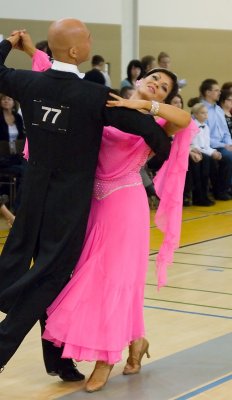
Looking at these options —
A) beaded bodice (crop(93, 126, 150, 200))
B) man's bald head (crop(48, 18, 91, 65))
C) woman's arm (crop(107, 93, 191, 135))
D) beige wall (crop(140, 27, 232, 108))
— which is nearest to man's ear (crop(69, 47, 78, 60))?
man's bald head (crop(48, 18, 91, 65))

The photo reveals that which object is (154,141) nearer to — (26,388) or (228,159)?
(26,388)

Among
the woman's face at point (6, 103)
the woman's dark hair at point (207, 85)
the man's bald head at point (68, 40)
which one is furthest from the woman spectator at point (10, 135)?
the man's bald head at point (68, 40)

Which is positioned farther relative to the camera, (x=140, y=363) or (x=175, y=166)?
(x=140, y=363)

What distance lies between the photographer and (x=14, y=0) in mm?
11938

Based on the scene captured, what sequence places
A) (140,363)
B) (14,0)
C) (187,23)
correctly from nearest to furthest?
(140,363) → (14,0) → (187,23)

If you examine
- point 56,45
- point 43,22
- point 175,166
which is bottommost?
point 175,166

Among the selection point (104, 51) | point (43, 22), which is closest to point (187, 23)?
point (104, 51)

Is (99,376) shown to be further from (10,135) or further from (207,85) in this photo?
(207,85)

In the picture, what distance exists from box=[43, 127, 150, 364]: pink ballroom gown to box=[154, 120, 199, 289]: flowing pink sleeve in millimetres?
129

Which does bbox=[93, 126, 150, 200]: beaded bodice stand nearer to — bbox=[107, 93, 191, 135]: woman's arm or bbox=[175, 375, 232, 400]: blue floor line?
bbox=[107, 93, 191, 135]: woman's arm

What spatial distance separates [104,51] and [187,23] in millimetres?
2075

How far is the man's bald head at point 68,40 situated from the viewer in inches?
158

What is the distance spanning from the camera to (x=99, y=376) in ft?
14.0

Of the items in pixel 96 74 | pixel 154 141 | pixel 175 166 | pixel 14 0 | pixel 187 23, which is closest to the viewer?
pixel 154 141
